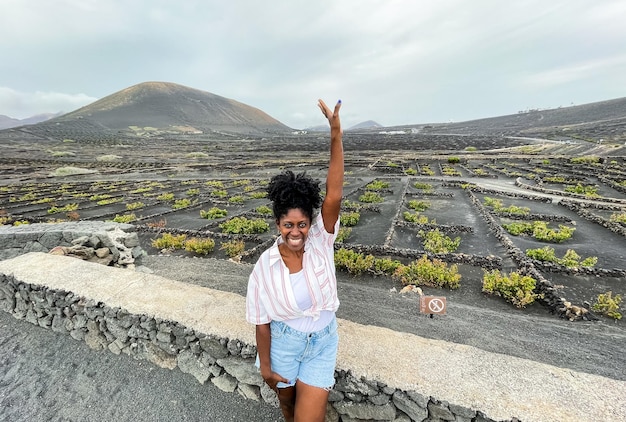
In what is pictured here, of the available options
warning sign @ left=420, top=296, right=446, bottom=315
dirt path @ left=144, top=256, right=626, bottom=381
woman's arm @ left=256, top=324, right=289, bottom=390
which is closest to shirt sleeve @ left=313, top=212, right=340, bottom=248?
woman's arm @ left=256, top=324, right=289, bottom=390

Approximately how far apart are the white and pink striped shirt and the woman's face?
12 centimetres

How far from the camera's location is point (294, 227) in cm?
283

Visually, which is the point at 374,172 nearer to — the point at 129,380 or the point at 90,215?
the point at 90,215

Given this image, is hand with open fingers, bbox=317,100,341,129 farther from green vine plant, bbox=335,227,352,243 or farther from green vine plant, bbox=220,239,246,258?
green vine plant, bbox=335,227,352,243

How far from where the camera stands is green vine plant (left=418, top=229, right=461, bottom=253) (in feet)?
40.0

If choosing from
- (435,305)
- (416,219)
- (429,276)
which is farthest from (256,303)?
(416,219)

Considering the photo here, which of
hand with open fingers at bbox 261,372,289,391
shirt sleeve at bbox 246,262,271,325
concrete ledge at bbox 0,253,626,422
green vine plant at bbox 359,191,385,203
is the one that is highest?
shirt sleeve at bbox 246,262,271,325

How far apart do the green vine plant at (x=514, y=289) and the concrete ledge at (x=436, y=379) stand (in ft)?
16.4

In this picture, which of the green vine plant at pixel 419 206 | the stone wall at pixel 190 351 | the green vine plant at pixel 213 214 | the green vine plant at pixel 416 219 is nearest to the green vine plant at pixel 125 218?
the green vine plant at pixel 213 214

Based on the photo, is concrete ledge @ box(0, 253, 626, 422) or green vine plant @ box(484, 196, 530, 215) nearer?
concrete ledge @ box(0, 253, 626, 422)

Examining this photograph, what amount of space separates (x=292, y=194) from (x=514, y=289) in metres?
8.46

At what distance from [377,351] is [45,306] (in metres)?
6.78

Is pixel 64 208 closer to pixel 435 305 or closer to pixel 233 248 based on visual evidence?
pixel 233 248

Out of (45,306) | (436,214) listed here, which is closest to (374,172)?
(436,214)
